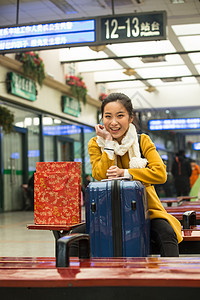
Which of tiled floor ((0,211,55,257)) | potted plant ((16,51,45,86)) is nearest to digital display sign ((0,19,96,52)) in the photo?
tiled floor ((0,211,55,257))

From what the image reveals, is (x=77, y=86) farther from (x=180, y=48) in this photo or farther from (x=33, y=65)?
(x=180, y=48)

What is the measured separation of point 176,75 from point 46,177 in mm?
15610

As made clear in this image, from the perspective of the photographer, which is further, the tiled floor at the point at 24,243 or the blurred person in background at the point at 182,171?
the blurred person in background at the point at 182,171

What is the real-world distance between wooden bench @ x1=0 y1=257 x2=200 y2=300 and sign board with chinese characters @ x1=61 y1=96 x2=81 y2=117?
1575 cm

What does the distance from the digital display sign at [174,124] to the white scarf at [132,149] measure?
1571 centimetres

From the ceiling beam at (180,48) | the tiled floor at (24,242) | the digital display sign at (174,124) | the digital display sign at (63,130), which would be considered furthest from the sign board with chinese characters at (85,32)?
the digital display sign at (174,124)

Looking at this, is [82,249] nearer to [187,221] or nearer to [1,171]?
[187,221]

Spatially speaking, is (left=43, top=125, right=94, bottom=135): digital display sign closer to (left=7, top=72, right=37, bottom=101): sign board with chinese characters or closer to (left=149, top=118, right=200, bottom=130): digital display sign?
(left=7, top=72, right=37, bottom=101): sign board with chinese characters

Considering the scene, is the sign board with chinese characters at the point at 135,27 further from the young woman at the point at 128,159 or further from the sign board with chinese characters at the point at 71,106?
the sign board with chinese characters at the point at 71,106

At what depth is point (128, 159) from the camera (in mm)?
2926

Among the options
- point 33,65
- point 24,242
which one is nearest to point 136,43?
point 33,65

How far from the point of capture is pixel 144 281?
1.33m

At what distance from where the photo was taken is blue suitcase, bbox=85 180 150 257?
2.35m

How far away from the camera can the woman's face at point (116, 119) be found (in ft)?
Answer: 9.49
